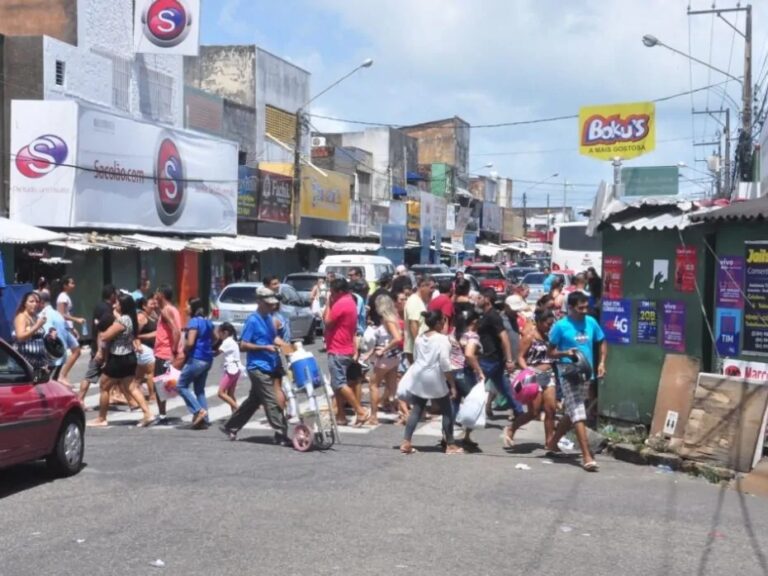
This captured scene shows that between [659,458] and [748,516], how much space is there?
2.07m

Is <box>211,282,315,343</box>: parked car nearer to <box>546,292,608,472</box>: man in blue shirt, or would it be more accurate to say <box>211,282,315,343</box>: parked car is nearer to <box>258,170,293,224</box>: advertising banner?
<box>258,170,293,224</box>: advertising banner

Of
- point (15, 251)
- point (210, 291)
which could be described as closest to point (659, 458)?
point (15, 251)

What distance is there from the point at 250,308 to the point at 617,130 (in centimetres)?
945

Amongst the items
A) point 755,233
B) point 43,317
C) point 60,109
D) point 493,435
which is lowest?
point 493,435

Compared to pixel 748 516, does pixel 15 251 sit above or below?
above

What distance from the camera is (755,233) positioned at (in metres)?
10.5

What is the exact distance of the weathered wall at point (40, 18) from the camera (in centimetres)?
2802

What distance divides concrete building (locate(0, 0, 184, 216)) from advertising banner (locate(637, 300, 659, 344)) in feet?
60.5

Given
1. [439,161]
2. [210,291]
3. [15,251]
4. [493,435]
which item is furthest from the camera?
[439,161]

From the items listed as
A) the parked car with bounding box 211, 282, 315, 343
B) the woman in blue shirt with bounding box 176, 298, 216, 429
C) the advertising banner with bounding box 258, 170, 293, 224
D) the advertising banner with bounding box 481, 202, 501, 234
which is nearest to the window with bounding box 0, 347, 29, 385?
the woman in blue shirt with bounding box 176, 298, 216, 429

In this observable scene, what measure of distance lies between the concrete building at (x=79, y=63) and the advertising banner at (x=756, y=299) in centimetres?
1965

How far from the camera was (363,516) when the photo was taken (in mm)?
7957

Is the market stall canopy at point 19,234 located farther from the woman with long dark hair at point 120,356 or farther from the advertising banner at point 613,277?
the advertising banner at point 613,277

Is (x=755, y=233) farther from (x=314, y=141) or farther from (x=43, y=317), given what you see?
(x=314, y=141)
